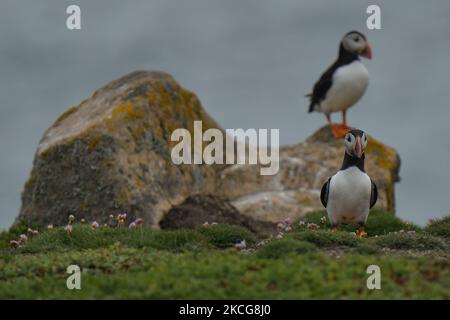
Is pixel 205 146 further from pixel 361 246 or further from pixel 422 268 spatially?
pixel 422 268

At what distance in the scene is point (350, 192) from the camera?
54.7ft

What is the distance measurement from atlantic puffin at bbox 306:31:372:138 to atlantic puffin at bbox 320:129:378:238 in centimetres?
1112

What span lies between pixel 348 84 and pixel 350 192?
37.8ft

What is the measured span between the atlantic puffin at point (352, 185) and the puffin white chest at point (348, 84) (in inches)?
436

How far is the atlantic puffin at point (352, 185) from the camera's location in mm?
16625

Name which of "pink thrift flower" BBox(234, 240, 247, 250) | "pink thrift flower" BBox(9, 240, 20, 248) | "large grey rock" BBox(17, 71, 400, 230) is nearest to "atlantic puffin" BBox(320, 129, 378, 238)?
"pink thrift flower" BBox(234, 240, 247, 250)

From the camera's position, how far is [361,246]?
1484 cm

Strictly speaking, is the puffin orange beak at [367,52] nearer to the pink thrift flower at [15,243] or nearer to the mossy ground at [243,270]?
the mossy ground at [243,270]

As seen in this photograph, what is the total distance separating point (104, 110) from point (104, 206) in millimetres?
3472

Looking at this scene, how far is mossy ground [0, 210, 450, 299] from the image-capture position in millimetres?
11367

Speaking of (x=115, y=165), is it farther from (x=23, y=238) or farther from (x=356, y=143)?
(x=356, y=143)

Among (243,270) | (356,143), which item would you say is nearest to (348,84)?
(356,143)

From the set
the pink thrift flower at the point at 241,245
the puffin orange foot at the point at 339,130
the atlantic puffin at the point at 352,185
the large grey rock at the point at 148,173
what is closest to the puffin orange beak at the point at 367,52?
the puffin orange foot at the point at 339,130
